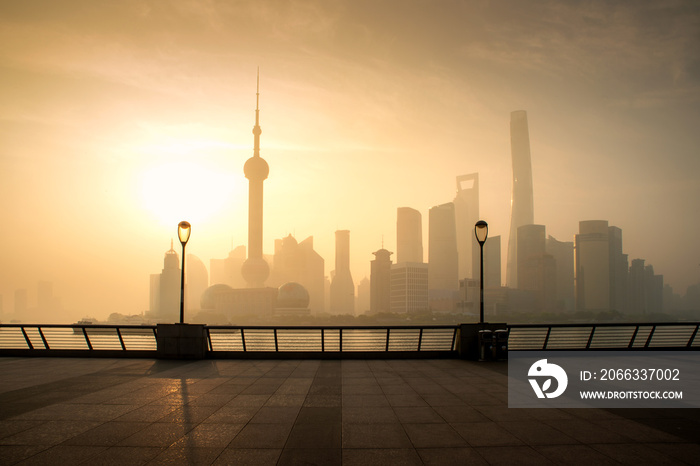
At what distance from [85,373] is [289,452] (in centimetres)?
1130

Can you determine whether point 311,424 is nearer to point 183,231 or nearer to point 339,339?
point 183,231

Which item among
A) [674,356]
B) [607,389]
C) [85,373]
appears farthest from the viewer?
[674,356]

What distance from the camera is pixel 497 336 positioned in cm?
1841

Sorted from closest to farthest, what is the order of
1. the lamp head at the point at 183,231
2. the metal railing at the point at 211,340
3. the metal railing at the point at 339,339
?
the metal railing at the point at 339,339, the metal railing at the point at 211,340, the lamp head at the point at 183,231

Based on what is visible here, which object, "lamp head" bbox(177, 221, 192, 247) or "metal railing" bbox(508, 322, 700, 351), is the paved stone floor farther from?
"lamp head" bbox(177, 221, 192, 247)

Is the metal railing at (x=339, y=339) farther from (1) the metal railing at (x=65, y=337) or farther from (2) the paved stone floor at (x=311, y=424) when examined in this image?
(1) the metal railing at (x=65, y=337)

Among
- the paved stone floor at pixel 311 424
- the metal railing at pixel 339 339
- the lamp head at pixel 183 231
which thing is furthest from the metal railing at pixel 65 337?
the paved stone floor at pixel 311 424

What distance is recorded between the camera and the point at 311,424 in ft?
30.6

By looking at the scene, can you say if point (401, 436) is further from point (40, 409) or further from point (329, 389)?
point (40, 409)

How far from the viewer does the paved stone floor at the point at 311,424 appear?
7523mm

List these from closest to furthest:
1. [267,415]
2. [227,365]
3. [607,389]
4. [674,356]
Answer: [267,415]
[607,389]
[227,365]
[674,356]

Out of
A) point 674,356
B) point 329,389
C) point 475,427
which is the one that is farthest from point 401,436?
point 674,356

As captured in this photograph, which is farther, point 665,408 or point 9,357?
point 9,357

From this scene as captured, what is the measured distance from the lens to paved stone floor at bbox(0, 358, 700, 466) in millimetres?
7523
